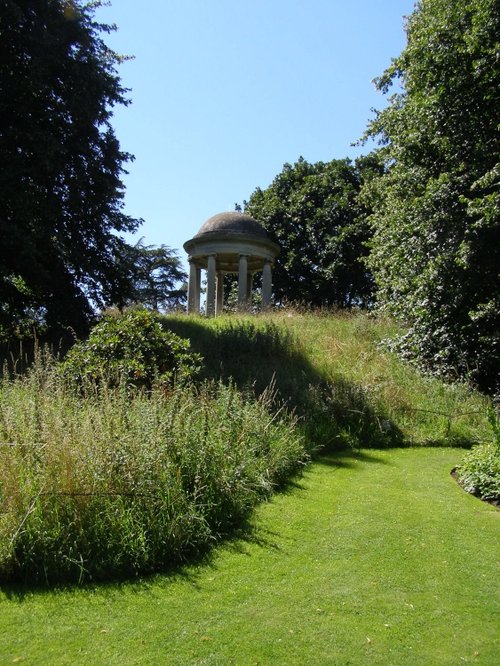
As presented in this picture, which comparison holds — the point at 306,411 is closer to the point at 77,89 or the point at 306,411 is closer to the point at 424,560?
the point at 424,560

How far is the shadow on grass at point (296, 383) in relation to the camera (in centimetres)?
870

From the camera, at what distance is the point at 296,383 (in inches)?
410

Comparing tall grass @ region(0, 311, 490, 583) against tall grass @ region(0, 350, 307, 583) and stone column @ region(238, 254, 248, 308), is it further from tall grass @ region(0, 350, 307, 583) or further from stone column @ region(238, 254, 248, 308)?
stone column @ region(238, 254, 248, 308)

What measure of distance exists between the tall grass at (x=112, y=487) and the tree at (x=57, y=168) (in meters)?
8.39

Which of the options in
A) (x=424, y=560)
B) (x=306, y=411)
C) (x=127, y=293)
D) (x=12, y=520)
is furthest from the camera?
(x=127, y=293)

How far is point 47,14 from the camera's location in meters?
14.0

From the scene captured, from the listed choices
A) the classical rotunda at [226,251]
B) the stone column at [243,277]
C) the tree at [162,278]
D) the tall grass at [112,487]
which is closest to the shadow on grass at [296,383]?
the tall grass at [112,487]

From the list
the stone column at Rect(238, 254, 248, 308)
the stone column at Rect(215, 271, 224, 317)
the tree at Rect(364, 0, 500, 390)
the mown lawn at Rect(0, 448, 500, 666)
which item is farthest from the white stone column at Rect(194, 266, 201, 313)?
the mown lawn at Rect(0, 448, 500, 666)

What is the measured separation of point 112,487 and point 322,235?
25.8 m

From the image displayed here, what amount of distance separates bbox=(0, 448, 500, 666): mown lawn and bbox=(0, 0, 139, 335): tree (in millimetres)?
10027

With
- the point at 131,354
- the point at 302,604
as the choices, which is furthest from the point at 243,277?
the point at 302,604

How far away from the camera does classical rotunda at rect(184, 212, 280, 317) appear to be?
2203 centimetres

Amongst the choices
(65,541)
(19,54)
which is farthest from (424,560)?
(19,54)

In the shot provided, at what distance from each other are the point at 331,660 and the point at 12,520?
2.38 meters
